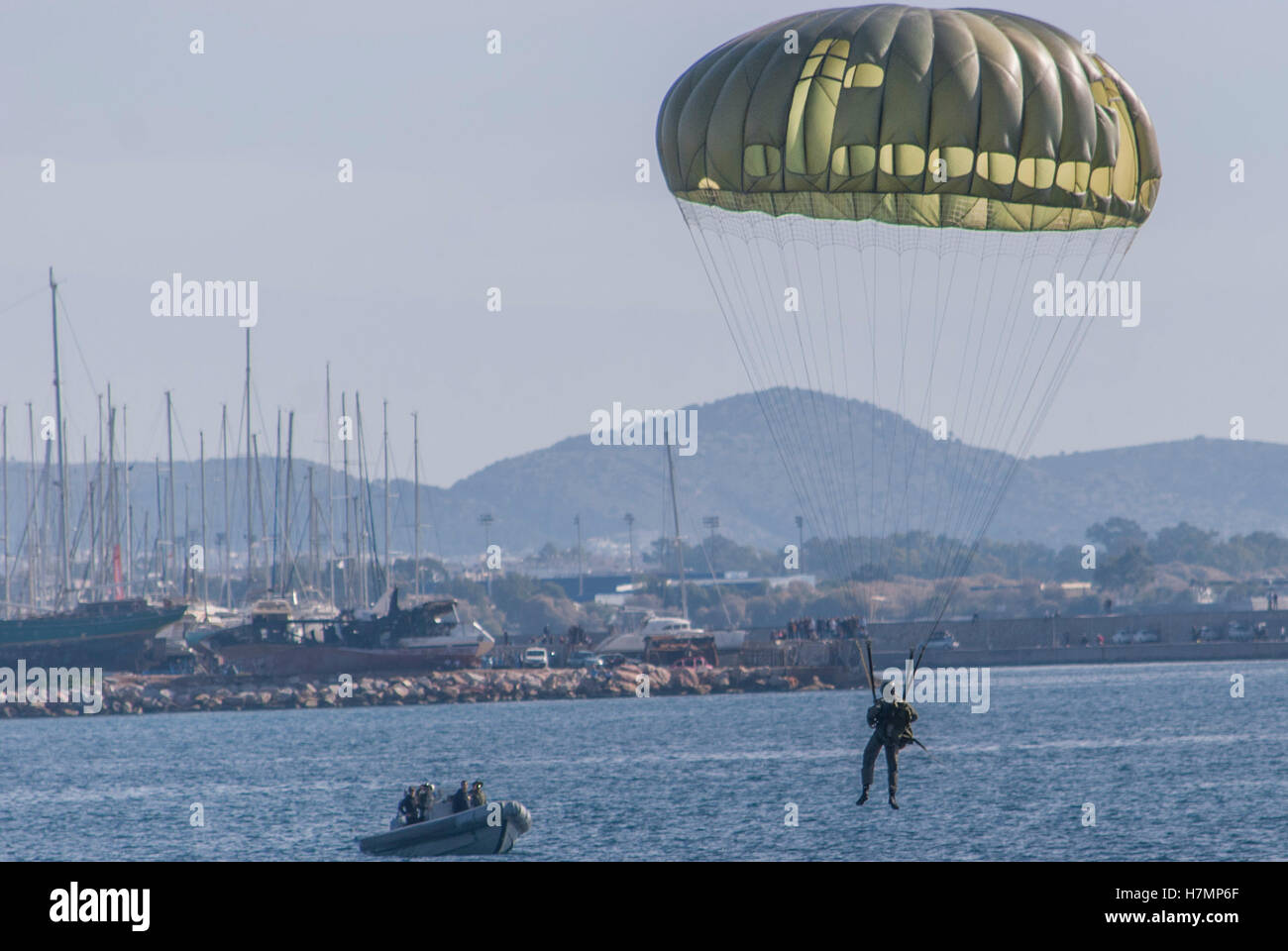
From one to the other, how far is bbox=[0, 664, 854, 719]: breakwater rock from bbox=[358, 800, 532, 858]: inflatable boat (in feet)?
200

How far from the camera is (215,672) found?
11106 centimetres

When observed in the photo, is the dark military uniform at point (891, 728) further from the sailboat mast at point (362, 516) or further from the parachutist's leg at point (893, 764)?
the sailboat mast at point (362, 516)

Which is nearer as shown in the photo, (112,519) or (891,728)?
(891,728)

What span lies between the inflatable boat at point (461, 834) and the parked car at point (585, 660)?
74766 millimetres

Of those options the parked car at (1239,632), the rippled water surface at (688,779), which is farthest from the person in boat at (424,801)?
the parked car at (1239,632)

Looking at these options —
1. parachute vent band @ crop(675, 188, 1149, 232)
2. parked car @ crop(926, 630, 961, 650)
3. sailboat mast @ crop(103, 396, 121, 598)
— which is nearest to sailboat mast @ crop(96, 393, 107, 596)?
sailboat mast @ crop(103, 396, 121, 598)

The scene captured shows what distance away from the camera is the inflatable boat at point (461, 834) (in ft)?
137

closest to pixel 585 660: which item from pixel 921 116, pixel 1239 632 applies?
pixel 1239 632

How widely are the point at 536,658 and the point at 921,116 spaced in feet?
320

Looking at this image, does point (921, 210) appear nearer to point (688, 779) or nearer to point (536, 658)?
point (688, 779)

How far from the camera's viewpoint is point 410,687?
4205 inches
